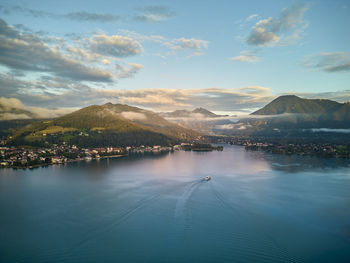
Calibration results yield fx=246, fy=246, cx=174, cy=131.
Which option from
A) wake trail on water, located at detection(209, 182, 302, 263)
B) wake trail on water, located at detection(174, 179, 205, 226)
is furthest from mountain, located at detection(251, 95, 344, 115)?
wake trail on water, located at detection(209, 182, 302, 263)

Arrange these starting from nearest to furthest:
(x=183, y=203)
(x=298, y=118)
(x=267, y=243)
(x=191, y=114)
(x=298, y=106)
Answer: (x=267, y=243), (x=183, y=203), (x=298, y=118), (x=298, y=106), (x=191, y=114)

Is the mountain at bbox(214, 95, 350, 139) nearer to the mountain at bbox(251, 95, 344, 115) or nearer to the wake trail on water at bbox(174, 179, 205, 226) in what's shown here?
the mountain at bbox(251, 95, 344, 115)

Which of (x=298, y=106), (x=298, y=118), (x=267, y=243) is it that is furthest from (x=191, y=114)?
(x=267, y=243)

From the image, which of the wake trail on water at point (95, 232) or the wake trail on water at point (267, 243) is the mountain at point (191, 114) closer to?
the wake trail on water at point (95, 232)

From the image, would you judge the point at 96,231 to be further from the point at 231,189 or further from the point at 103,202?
the point at 231,189

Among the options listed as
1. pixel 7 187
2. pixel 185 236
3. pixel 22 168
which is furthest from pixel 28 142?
pixel 185 236

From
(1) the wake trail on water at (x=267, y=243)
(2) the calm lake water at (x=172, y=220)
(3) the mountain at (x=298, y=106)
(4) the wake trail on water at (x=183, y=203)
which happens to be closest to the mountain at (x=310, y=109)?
(3) the mountain at (x=298, y=106)

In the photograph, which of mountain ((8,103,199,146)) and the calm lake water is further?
mountain ((8,103,199,146))

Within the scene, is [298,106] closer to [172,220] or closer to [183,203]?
[183,203]
